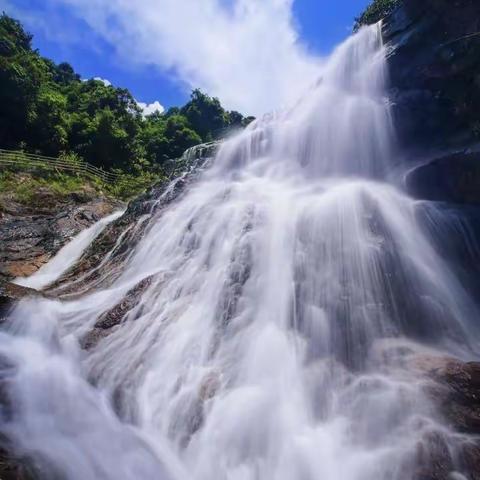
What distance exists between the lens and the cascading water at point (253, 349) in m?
6.89

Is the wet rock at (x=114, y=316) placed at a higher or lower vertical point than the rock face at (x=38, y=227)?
lower

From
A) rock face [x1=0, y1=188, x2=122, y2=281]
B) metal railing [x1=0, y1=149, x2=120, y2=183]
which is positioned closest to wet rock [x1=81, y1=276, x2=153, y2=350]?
rock face [x1=0, y1=188, x2=122, y2=281]

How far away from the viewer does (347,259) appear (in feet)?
36.1

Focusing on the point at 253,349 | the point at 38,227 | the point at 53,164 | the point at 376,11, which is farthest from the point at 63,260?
the point at 376,11

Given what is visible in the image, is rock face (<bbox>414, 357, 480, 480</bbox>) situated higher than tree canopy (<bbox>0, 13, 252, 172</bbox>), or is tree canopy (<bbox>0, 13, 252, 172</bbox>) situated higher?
tree canopy (<bbox>0, 13, 252, 172</bbox>)

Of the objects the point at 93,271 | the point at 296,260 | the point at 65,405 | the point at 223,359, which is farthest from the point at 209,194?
the point at 65,405

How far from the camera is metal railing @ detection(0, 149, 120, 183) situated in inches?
932

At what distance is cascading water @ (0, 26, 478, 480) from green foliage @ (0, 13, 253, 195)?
17.2 meters

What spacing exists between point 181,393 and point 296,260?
14.3 feet

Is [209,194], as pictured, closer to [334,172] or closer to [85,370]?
[334,172]

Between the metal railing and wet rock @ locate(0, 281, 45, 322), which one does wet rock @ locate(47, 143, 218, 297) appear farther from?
the metal railing

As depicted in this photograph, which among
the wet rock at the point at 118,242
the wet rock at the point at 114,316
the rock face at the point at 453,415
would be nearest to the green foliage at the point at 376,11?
the wet rock at the point at 118,242

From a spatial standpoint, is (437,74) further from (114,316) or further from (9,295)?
(9,295)

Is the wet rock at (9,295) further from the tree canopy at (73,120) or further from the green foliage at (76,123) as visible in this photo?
the tree canopy at (73,120)
